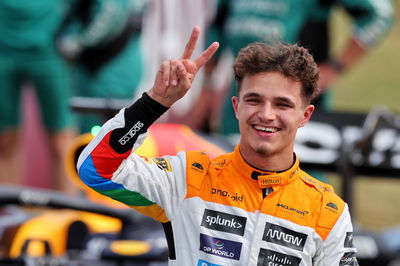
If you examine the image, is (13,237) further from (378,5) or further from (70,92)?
(378,5)

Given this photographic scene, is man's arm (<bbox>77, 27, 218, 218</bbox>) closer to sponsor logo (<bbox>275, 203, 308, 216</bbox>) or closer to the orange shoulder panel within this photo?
sponsor logo (<bbox>275, 203, 308, 216</bbox>)

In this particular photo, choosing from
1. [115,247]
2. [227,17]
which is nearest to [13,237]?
[115,247]

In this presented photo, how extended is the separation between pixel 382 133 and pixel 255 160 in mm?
2849

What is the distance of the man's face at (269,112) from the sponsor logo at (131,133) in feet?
0.94

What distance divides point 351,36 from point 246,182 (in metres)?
3.87

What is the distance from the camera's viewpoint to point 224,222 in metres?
2.53

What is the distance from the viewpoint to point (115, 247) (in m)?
4.06

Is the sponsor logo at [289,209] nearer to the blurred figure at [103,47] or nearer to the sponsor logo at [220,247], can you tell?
the sponsor logo at [220,247]

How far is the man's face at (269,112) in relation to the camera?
2.49 meters

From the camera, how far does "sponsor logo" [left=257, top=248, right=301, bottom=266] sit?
8.18 feet

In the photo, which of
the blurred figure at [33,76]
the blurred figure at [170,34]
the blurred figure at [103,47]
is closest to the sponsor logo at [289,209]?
the blurred figure at [33,76]

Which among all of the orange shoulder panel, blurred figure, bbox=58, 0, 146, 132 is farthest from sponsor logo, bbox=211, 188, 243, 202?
blurred figure, bbox=58, 0, 146, 132

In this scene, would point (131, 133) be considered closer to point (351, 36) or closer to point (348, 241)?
point (348, 241)

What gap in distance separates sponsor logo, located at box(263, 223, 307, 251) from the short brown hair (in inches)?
14.9
